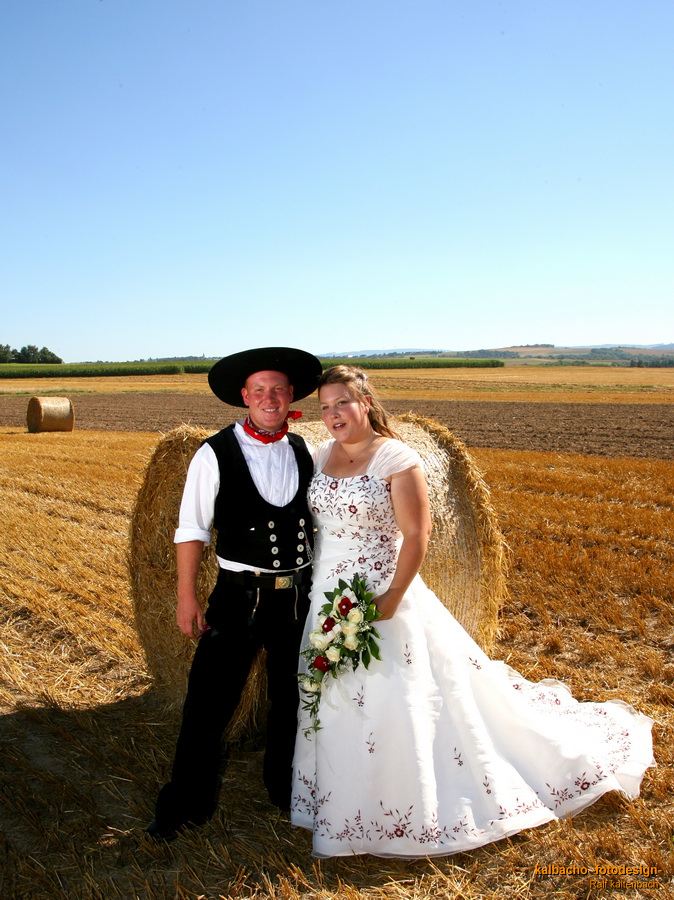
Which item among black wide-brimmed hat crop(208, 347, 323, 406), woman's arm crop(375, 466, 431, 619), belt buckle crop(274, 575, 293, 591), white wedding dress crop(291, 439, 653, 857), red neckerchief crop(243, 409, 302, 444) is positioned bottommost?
white wedding dress crop(291, 439, 653, 857)

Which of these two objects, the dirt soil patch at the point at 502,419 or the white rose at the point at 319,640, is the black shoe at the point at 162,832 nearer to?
the white rose at the point at 319,640

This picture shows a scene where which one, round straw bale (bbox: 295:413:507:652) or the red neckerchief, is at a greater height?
the red neckerchief

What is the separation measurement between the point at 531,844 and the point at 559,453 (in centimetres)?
1148

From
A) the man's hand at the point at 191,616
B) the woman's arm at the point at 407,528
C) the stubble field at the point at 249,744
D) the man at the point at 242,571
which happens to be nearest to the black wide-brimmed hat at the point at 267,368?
the man at the point at 242,571

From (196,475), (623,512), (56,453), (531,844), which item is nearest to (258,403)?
(196,475)

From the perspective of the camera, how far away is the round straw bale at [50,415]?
18391mm

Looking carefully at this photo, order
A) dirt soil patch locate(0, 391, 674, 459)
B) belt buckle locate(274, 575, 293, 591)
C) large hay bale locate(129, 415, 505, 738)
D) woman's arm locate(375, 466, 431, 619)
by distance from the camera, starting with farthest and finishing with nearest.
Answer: dirt soil patch locate(0, 391, 674, 459)
large hay bale locate(129, 415, 505, 738)
belt buckle locate(274, 575, 293, 591)
woman's arm locate(375, 466, 431, 619)

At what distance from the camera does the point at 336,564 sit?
3.19 m

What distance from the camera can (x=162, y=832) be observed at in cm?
307

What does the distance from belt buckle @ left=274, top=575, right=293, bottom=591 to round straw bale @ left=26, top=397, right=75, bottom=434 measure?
16.5 m

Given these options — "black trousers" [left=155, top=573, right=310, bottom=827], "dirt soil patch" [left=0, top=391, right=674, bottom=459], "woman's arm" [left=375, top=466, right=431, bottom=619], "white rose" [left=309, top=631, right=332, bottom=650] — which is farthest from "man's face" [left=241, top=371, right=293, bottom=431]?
"dirt soil patch" [left=0, top=391, right=674, bottom=459]

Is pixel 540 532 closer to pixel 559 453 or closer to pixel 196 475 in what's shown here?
pixel 196 475

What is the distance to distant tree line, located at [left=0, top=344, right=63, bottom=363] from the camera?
74.2 metres

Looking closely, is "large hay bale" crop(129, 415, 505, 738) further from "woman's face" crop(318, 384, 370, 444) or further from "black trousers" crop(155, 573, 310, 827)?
"woman's face" crop(318, 384, 370, 444)
